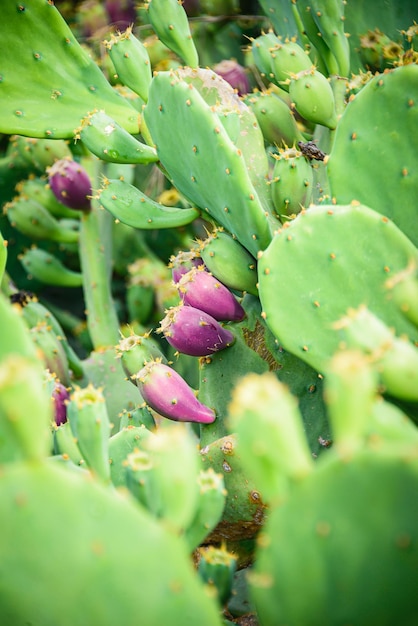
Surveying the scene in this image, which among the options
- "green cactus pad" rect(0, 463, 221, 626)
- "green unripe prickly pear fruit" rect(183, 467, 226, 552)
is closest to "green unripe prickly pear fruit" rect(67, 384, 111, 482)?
"green unripe prickly pear fruit" rect(183, 467, 226, 552)

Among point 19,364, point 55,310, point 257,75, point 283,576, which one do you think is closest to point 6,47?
point 257,75

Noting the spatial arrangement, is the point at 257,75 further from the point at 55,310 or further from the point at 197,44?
the point at 55,310

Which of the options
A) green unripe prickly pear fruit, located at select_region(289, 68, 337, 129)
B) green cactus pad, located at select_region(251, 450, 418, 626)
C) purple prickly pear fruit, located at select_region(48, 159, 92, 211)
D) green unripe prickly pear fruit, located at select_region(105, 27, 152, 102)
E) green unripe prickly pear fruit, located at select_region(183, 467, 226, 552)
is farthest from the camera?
purple prickly pear fruit, located at select_region(48, 159, 92, 211)

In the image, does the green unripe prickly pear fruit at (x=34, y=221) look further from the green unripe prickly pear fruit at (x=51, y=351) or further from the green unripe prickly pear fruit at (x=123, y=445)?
the green unripe prickly pear fruit at (x=123, y=445)

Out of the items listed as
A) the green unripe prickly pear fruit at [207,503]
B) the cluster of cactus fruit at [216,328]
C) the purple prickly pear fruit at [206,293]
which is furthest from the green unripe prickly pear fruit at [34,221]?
the green unripe prickly pear fruit at [207,503]

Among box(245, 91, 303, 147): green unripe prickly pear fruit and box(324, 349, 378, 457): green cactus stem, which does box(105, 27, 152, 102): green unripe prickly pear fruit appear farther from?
box(324, 349, 378, 457): green cactus stem
